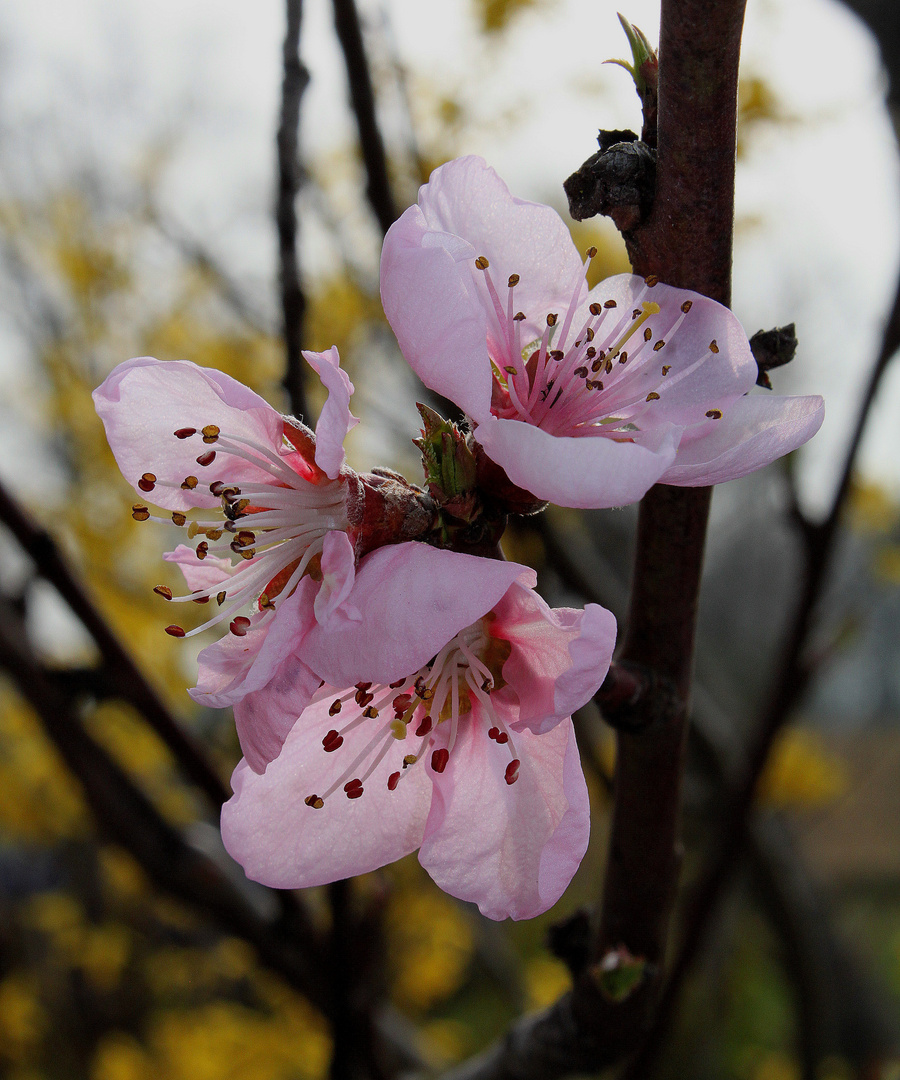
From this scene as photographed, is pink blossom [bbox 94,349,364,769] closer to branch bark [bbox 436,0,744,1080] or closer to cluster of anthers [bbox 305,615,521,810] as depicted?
cluster of anthers [bbox 305,615,521,810]

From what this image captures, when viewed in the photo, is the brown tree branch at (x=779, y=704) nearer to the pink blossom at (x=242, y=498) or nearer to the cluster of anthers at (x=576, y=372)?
the cluster of anthers at (x=576, y=372)

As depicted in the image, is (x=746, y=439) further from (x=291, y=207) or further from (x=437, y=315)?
(x=291, y=207)

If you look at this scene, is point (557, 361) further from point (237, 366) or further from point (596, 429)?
point (237, 366)

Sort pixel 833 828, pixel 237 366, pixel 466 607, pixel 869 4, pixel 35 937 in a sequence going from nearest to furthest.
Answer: pixel 466 607 < pixel 869 4 < pixel 237 366 < pixel 35 937 < pixel 833 828

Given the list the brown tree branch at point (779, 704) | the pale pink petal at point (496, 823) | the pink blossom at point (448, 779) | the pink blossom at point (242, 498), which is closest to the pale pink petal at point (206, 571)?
the pink blossom at point (242, 498)

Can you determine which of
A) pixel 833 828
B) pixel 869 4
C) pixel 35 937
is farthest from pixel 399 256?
pixel 833 828
